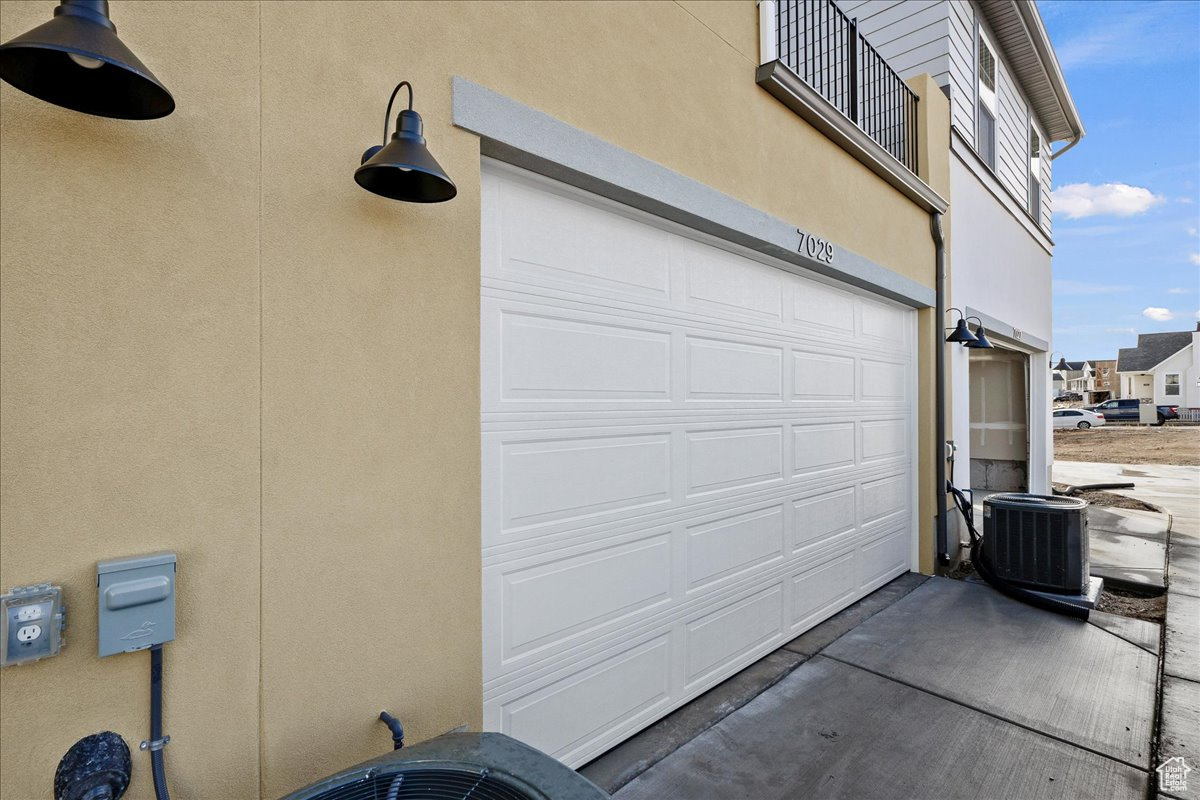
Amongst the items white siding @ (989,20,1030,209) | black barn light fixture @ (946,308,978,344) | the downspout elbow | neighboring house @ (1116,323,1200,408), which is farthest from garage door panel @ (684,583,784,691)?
neighboring house @ (1116,323,1200,408)

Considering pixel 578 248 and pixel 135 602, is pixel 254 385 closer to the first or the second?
pixel 135 602

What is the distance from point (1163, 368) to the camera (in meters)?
37.8

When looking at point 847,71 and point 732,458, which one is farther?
point 847,71

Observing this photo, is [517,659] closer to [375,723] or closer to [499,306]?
[375,723]

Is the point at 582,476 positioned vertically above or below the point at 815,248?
below

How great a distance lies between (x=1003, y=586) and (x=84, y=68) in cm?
651

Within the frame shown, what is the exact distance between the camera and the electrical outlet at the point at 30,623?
1289 mm

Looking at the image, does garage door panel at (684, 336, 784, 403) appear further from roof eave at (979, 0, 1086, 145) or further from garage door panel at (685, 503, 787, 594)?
roof eave at (979, 0, 1086, 145)

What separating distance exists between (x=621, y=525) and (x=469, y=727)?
1.12 metres

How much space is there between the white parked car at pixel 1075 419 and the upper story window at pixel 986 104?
25.2 metres

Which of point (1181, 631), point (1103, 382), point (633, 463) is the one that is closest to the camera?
point (633, 463)

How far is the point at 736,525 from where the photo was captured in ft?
12.0

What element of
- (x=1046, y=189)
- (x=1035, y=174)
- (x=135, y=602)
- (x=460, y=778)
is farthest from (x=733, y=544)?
(x=1046, y=189)

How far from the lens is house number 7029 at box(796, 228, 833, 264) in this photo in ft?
13.1
